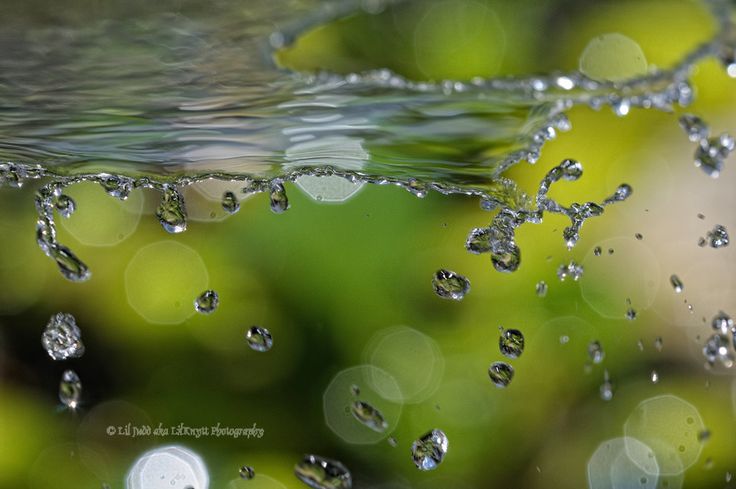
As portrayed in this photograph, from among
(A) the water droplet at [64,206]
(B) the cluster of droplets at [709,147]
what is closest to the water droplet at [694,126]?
(B) the cluster of droplets at [709,147]

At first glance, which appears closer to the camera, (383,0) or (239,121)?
(383,0)

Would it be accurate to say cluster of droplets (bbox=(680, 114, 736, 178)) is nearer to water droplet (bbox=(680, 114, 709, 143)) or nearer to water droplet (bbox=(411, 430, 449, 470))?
water droplet (bbox=(680, 114, 709, 143))

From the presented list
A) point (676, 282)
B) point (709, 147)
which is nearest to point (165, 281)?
point (676, 282)

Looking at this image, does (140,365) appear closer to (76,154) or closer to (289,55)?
(76,154)

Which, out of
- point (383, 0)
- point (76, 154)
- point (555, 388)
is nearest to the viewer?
point (383, 0)

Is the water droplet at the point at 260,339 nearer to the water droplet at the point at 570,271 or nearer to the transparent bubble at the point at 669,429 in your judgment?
the water droplet at the point at 570,271

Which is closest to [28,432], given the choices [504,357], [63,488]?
[63,488]
